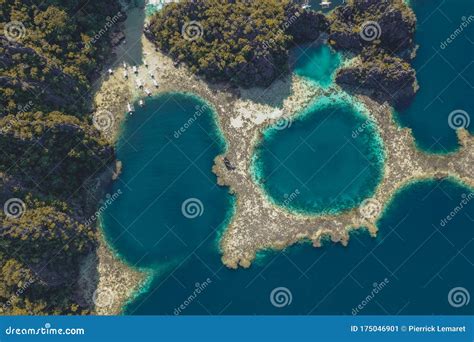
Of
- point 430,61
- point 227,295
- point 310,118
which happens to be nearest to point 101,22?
point 310,118

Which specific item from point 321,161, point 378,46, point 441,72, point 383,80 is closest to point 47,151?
point 321,161

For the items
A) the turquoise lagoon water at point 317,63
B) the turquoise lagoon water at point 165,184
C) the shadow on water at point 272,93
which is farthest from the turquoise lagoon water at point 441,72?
the turquoise lagoon water at point 165,184

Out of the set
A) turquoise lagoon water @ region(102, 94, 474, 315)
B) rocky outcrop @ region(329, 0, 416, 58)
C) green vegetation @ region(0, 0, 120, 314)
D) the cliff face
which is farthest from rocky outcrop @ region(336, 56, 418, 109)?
green vegetation @ region(0, 0, 120, 314)

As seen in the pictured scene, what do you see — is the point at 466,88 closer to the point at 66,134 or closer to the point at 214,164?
the point at 214,164

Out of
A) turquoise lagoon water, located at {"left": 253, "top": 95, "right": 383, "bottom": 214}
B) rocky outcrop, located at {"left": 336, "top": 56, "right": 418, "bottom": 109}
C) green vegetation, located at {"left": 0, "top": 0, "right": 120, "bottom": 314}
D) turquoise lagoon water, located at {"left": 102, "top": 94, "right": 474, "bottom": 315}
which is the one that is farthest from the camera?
rocky outcrop, located at {"left": 336, "top": 56, "right": 418, "bottom": 109}

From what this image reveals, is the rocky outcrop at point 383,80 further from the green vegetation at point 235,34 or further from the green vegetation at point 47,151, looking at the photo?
the green vegetation at point 47,151

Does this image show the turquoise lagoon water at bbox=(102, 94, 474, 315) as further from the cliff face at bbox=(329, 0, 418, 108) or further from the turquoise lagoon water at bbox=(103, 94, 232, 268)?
the cliff face at bbox=(329, 0, 418, 108)
